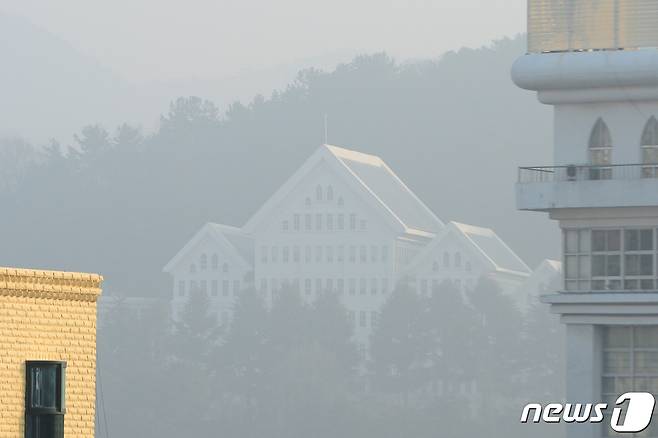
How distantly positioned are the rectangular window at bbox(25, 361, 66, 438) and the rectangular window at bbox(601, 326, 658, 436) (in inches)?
1971

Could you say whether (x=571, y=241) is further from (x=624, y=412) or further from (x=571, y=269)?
(x=624, y=412)

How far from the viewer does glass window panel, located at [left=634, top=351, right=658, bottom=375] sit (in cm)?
7912

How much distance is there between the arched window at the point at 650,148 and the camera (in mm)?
80062

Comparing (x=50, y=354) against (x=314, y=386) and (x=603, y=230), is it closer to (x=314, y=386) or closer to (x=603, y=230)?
(x=603, y=230)

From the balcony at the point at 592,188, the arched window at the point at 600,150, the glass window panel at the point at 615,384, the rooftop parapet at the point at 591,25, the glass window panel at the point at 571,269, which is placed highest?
the rooftop parapet at the point at 591,25

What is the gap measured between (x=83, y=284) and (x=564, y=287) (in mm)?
49569

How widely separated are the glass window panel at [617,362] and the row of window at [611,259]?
2621 millimetres

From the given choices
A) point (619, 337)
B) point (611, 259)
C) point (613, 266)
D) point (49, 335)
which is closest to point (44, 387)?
point (49, 335)

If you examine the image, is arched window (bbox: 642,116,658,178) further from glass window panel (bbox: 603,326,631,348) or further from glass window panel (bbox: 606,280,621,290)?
glass window panel (bbox: 603,326,631,348)

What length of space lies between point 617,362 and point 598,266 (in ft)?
12.7

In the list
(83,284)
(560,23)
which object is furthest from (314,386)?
(83,284)

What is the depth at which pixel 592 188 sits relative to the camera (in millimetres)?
79812

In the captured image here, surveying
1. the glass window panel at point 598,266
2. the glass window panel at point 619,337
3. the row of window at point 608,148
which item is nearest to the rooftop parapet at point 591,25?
the row of window at point 608,148

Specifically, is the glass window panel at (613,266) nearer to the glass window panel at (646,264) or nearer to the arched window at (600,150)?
the glass window panel at (646,264)
